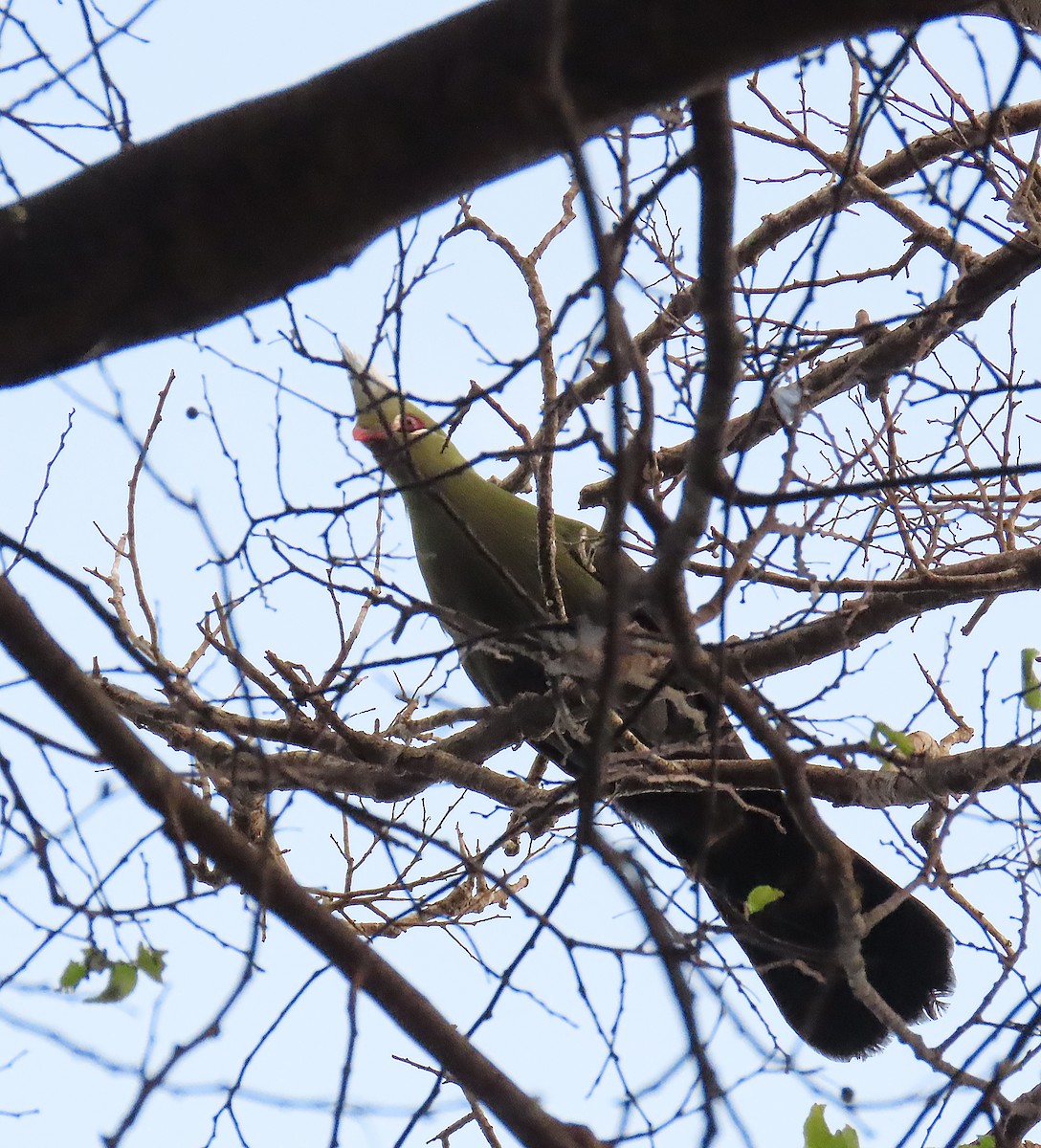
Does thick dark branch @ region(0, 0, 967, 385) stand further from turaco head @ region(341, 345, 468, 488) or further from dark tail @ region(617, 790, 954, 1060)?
dark tail @ region(617, 790, 954, 1060)

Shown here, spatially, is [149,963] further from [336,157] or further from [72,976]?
[336,157]

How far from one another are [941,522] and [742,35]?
207cm

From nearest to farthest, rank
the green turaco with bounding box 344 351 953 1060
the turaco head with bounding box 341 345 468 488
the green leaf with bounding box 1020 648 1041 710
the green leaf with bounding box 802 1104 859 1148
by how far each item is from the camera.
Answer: the green leaf with bounding box 802 1104 859 1148 < the green leaf with bounding box 1020 648 1041 710 < the turaco head with bounding box 341 345 468 488 < the green turaco with bounding box 344 351 953 1060

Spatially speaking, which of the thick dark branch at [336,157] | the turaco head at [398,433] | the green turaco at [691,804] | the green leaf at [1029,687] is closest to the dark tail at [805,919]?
the green turaco at [691,804]

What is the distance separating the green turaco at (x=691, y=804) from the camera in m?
2.70

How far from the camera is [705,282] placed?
1278 millimetres

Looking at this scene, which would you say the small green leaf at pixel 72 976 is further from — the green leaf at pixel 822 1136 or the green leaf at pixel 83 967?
the green leaf at pixel 822 1136

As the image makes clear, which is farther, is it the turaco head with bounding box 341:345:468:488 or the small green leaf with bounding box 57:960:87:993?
the turaco head with bounding box 341:345:468:488

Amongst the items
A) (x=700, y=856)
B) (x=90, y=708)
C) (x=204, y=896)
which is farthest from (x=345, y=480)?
(x=700, y=856)

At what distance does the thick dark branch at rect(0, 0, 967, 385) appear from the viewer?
102cm

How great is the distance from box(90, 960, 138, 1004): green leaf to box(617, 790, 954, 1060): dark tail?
3.62 feet

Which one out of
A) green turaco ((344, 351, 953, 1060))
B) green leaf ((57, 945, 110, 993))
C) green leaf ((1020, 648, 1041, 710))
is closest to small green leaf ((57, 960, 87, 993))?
green leaf ((57, 945, 110, 993))

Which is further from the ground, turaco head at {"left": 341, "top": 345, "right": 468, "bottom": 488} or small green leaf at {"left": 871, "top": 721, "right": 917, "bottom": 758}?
turaco head at {"left": 341, "top": 345, "right": 468, "bottom": 488}

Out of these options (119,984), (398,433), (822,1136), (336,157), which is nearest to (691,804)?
(398,433)
